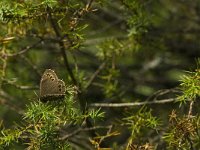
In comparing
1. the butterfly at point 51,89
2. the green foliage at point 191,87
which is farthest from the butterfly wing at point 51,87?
the green foliage at point 191,87

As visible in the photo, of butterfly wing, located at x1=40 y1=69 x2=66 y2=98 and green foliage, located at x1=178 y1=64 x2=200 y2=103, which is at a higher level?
butterfly wing, located at x1=40 y1=69 x2=66 y2=98

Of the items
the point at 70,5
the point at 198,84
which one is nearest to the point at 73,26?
the point at 70,5

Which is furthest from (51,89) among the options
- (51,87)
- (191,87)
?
(191,87)

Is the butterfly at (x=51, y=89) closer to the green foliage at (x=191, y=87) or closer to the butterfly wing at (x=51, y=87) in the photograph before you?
the butterfly wing at (x=51, y=87)

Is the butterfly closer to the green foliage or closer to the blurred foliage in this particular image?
the blurred foliage

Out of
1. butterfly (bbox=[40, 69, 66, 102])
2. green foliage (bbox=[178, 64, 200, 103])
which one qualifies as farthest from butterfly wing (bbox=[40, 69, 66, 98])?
green foliage (bbox=[178, 64, 200, 103])

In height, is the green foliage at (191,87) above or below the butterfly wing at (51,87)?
below

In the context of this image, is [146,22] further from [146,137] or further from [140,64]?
[140,64]

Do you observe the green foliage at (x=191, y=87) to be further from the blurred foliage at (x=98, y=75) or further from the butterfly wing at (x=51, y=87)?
the butterfly wing at (x=51, y=87)
